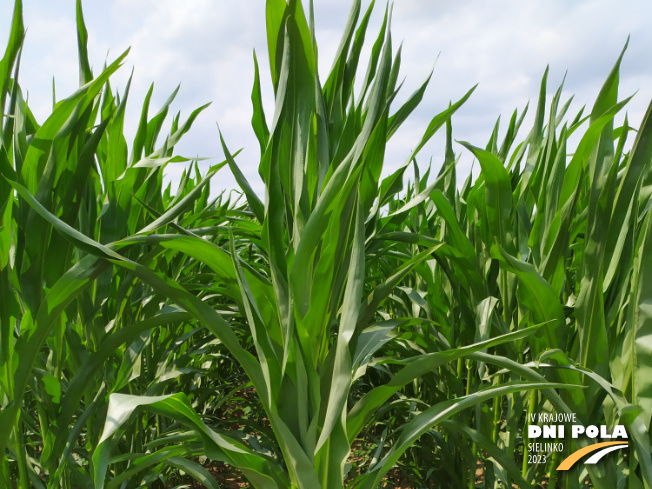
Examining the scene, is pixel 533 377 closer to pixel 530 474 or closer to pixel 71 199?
pixel 530 474

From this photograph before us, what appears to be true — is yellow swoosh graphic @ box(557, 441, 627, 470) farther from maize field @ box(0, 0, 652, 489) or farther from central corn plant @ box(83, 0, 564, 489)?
central corn plant @ box(83, 0, 564, 489)

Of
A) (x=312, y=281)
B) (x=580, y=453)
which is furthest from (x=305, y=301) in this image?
(x=580, y=453)

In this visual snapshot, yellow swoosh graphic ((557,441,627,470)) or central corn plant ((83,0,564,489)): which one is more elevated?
central corn plant ((83,0,564,489))

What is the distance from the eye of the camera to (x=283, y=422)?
0.63 metres

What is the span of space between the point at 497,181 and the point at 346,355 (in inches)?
20.1

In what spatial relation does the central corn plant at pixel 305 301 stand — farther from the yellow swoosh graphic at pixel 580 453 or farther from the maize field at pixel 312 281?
the yellow swoosh graphic at pixel 580 453

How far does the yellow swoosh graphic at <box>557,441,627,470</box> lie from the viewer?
776mm

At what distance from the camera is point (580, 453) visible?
803mm

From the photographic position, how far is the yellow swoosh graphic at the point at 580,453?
0.78m

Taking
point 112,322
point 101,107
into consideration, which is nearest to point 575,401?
point 112,322

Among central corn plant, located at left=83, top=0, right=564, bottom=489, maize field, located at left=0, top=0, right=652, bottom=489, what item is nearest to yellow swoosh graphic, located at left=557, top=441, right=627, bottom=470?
maize field, located at left=0, top=0, right=652, bottom=489

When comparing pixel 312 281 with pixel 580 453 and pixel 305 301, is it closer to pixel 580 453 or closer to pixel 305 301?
pixel 305 301

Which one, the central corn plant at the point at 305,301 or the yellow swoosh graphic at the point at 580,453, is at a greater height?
the central corn plant at the point at 305,301

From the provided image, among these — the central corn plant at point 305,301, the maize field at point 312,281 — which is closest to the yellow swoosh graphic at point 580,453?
the maize field at point 312,281
